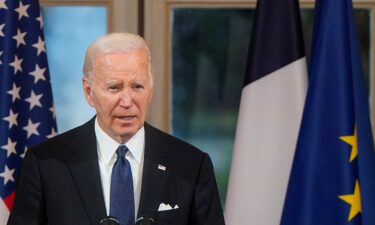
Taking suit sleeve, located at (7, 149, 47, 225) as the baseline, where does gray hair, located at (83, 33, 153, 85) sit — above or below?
above

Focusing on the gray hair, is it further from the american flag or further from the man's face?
the american flag

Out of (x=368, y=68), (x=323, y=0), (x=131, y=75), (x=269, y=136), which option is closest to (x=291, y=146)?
(x=269, y=136)

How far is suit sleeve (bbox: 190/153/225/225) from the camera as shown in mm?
2129

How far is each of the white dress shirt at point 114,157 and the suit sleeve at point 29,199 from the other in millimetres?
166

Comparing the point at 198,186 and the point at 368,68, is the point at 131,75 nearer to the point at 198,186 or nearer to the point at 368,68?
the point at 198,186

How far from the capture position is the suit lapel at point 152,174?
2.07 metres

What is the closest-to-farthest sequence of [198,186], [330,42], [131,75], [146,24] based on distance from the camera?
[131,75]
[198,186]
[330,42]
[146,24]

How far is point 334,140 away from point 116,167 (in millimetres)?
1412

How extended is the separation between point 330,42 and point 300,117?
0.35 meters

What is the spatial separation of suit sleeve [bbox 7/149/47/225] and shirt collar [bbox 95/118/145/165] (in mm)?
Answer: 172

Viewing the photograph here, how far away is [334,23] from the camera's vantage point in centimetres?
331

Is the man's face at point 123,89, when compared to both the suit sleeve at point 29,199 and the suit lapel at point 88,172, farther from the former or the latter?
the suit sleeve at point 29,199

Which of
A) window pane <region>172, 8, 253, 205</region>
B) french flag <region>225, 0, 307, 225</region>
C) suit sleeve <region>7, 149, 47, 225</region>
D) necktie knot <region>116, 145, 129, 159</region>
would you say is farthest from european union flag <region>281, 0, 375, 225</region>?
suit sleeve <region>7, 149, 47, 225</region>

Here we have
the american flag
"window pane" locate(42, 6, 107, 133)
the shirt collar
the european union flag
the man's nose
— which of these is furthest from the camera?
"window pane" locate(42, 6, 107, 133)
